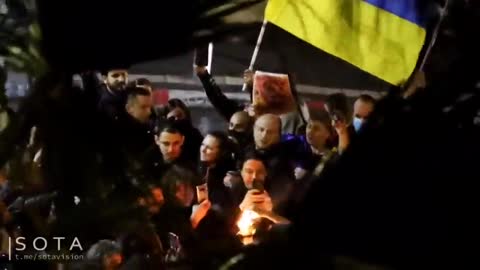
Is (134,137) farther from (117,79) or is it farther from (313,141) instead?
(313,141)

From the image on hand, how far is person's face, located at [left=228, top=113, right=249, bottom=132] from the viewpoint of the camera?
596mm

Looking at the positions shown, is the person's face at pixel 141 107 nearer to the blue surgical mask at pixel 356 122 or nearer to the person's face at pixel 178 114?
the person's face at pixel 178 114

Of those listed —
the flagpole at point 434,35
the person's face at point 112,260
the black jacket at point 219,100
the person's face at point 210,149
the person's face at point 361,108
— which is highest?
the flagpole at point 434,35

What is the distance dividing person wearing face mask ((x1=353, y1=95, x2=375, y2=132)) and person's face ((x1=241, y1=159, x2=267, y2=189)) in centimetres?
8

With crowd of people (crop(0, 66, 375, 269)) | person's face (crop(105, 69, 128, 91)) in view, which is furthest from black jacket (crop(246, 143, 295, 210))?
person's face (crop(105, 69, 128, 91))

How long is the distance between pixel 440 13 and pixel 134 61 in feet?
0.75

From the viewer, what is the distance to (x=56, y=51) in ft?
1.59

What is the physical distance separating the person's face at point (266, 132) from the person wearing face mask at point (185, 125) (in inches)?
1.7

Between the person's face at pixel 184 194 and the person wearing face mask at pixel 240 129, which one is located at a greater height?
the person wearing face mask at pixel 240 129

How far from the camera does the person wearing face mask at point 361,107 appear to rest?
0.55 metres

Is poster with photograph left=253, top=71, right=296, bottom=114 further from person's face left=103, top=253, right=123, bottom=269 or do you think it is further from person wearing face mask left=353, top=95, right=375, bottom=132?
person's face left=103, top=253, right=123, bottom=269

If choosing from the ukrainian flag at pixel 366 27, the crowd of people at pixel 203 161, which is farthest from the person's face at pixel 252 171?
the ukrainian flag at pixel 366 27

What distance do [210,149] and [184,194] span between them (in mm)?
44

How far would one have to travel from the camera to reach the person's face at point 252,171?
1.96ft
